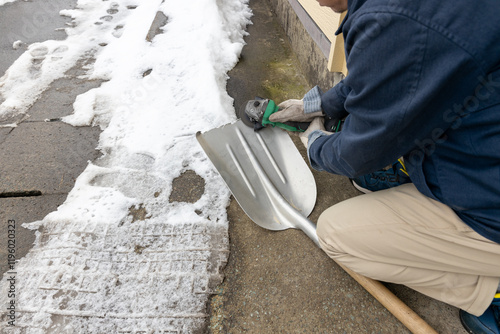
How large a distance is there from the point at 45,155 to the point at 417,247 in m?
2.28

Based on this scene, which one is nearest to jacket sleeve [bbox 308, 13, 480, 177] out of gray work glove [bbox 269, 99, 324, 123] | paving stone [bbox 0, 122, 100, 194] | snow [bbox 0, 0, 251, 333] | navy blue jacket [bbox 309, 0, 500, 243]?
navy blue jacket [bbox 309, 0, 500, 243]

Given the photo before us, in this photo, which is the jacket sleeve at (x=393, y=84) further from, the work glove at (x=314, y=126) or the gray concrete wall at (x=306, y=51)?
the gray concrete wall at (x=306, y=51)

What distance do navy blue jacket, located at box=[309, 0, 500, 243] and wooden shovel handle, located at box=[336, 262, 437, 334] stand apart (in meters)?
0.45

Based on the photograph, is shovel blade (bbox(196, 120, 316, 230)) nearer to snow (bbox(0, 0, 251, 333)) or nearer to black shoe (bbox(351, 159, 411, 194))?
snow (bbox(0, 0, 251, 333))

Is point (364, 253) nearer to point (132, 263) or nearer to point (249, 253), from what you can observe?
point (249, 253)

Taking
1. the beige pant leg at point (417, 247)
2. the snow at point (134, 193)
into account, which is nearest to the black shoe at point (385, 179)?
the beige pant leg at point (417, 247)

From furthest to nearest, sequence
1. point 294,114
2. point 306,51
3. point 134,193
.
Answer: point 306,51, point 134,193, point 294,114

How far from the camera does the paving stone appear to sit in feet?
6.31

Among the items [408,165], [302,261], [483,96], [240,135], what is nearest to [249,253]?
[302,261]

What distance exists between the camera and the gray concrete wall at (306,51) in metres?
2.39

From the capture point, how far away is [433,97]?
2.66ft

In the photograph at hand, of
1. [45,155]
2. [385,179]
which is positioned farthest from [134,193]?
[385,179]

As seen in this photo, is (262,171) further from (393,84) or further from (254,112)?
(393,84)

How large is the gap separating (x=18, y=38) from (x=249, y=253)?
363 cm
